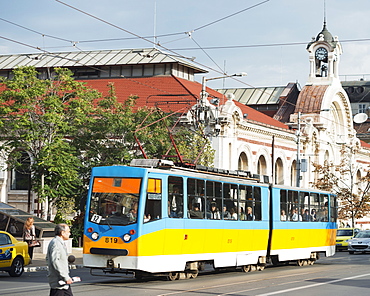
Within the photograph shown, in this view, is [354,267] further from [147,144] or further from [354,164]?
[354,164]

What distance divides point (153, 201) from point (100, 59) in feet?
128

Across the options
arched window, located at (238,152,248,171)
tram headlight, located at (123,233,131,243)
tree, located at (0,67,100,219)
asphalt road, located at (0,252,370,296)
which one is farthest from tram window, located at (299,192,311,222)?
arched window, located at (238,152,248,171)

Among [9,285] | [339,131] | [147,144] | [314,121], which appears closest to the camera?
[9,285]

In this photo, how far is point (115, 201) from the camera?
732 inches

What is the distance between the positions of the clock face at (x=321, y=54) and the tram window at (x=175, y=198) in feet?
159

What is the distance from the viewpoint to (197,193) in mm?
20375

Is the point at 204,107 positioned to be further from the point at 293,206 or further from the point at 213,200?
the point at 213,200

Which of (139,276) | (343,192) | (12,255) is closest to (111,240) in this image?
(139,276)

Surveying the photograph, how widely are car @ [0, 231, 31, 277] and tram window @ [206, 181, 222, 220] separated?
5474 millimetres

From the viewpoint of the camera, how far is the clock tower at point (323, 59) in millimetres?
64750

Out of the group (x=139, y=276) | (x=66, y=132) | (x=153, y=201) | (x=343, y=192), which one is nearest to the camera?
(x=153, y=201)

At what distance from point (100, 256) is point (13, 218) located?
15161mm

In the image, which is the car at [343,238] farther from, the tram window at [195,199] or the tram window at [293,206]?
the tram window at [195,199]

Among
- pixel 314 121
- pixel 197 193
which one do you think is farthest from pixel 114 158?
pixel 314 121
